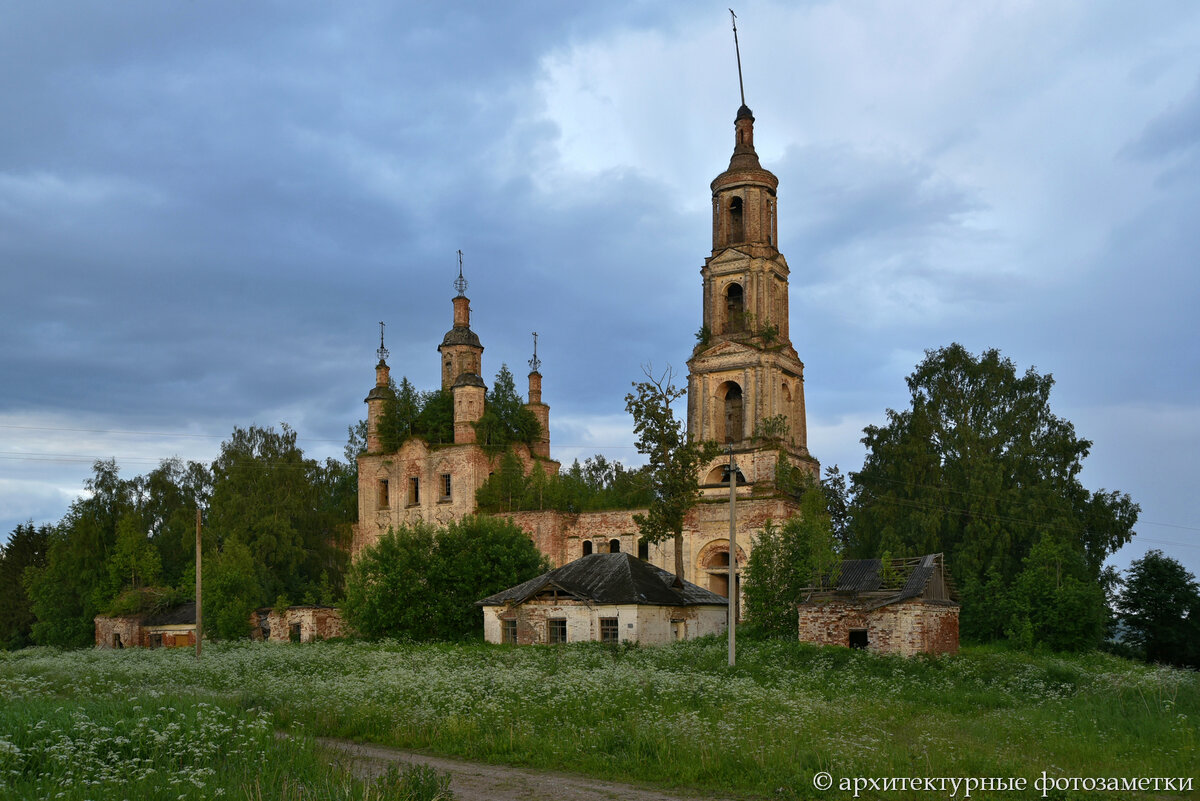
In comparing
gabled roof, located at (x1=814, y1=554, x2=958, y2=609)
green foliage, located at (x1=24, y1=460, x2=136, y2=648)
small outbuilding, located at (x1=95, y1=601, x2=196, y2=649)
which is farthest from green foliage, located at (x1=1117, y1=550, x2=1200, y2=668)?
green foliage, located at (x1=24, y1=460, x2=136, y2=648)

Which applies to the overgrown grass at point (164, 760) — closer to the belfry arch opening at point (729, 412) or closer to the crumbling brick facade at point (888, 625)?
the crumbling brick facade at point (888, 625)

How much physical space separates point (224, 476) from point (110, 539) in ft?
21.1

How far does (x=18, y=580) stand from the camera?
2226 inches

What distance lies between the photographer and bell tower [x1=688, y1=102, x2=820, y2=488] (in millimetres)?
42250

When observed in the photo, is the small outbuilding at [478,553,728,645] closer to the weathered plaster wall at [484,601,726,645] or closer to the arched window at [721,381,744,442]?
the weathered plaster wall at [484,601,726,645]

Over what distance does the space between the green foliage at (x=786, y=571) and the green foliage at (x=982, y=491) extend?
8703 millimetres

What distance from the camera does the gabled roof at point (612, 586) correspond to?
3231cm

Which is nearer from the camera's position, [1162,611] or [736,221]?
[1162,611]

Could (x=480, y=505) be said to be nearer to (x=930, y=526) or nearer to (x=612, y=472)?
(x=930, y=526)

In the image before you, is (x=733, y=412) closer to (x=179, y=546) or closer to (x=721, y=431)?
(x=721, y=431)

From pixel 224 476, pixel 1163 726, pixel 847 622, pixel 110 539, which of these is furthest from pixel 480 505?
pixel 1163 726

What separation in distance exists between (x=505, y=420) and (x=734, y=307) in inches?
508

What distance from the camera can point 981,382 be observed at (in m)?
44.0

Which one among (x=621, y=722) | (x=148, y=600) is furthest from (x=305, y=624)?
(x=621, y=722)
